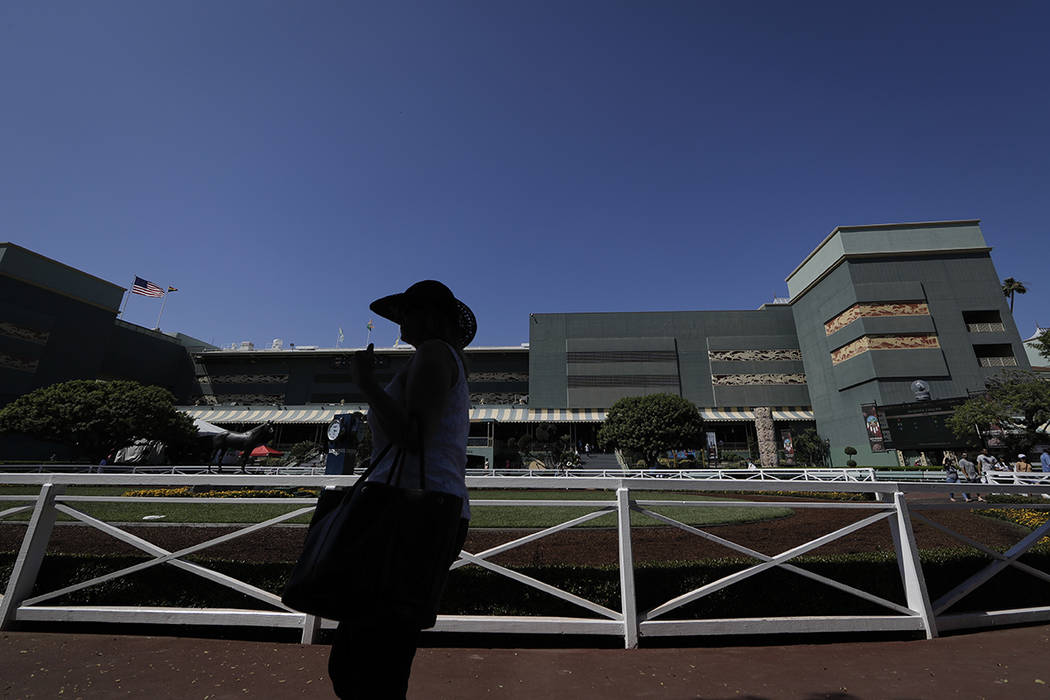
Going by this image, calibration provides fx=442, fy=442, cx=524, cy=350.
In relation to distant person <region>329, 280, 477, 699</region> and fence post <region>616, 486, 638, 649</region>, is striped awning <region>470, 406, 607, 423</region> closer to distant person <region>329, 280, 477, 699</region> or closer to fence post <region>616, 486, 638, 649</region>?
fence post <region>616, 486, 638, 649</region>

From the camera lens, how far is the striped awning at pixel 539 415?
42.1m

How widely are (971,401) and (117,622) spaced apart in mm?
36990

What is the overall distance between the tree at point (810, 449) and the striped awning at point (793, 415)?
3.09 m

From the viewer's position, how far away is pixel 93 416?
81.6 feet

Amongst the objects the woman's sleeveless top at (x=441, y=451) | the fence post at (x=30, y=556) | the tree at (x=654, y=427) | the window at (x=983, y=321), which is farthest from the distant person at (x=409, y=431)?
the window at (x=983, y=321)

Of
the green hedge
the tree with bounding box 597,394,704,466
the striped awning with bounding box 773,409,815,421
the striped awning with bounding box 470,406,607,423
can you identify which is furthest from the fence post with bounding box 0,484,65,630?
the striped awning with bounding box 773,409,815,421

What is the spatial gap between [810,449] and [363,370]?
1703 inches

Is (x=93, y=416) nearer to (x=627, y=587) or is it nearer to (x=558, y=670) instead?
(x=558, y=670)

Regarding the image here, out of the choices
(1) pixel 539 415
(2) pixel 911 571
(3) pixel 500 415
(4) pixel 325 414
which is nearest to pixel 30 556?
(2) pixel 911 571

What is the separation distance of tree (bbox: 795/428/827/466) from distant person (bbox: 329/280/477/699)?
41103 millimetres

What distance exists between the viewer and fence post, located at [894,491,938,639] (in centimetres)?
353

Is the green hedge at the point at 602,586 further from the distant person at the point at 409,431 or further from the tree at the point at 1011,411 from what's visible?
the tree at the point at 1011,411

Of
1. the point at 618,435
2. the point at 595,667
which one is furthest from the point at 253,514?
the point at 618,435

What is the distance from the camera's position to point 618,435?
3434 cm
